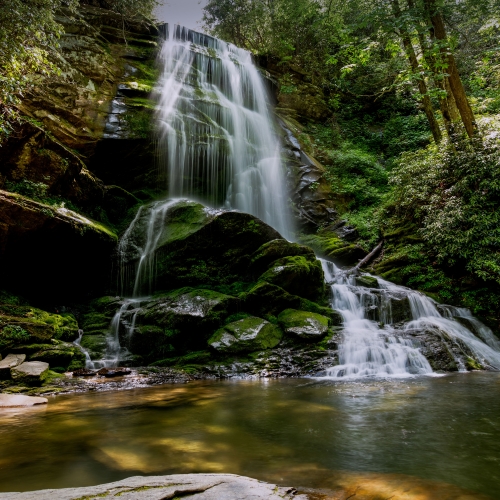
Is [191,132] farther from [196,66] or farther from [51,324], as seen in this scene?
[51,324]

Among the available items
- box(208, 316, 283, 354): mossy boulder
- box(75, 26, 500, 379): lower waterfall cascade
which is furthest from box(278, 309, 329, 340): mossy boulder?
box(75, 26, 500, 379): lower waterfall cascade

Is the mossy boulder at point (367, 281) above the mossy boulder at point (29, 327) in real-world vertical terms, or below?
above

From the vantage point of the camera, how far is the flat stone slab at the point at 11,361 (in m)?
5.96

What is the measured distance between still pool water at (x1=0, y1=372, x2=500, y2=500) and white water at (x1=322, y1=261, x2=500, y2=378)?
72.3 inches

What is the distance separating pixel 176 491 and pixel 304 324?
683cm

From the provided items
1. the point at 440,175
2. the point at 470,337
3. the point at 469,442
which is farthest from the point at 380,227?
the point at 469,442

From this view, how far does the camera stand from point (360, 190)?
17578 mm

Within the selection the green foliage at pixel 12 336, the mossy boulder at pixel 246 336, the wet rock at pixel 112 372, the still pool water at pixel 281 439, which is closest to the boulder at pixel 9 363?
the green foliage at pixel 12 336

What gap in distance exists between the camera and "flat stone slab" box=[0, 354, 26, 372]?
596cm

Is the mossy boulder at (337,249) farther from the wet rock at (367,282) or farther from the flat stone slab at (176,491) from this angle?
the flat stone slab at (176,491)

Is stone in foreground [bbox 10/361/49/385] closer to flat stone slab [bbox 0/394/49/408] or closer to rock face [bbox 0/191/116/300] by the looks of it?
flat stone slab [bbox 0/394/49/408]

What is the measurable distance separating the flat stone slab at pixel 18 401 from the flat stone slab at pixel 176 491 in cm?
370

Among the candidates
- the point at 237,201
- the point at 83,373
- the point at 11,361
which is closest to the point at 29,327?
the point at 11,361

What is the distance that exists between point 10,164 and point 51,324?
4.25m
